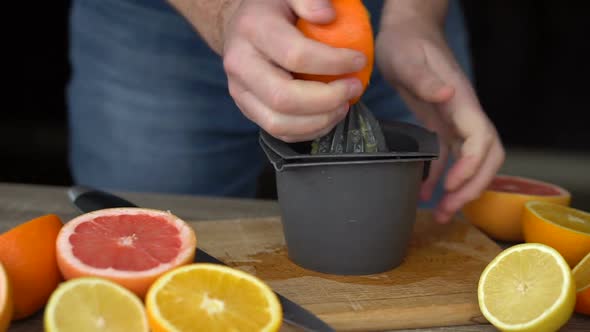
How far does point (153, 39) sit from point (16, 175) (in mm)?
1678

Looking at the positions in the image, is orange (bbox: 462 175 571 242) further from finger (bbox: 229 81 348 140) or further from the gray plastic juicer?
finger (bbox: 229 81 348 140)

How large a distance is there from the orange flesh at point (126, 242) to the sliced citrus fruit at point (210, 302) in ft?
0.21

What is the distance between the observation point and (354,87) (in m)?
0.89

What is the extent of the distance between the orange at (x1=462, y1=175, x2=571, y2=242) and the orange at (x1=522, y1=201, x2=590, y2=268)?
6 centimetres

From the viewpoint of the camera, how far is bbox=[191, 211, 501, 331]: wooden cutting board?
91 centimetres

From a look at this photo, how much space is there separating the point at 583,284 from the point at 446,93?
0.39 meters

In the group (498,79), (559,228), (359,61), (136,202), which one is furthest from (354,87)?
A: (498,79)

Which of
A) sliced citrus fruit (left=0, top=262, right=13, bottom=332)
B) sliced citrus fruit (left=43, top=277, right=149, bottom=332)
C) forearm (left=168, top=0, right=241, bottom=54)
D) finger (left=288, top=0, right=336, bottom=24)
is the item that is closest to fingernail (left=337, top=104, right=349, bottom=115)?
finger (left=288, top=0, right=336, bottom=24)

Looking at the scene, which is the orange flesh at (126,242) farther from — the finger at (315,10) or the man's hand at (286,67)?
the finger at (315,10)

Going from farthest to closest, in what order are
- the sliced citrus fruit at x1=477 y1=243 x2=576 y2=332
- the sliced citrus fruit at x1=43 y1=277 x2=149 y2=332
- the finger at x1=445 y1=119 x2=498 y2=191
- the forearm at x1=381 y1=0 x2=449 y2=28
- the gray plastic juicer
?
the forearm at x1=381 y1=0 x2=449 y2=28 → the finger at x1=445 y1=119 x2=498 y2=191 → the gray plastic juicer → the sliced citrus fruit at x1=477 y1=243 x2=576 y2=332 → the sliced citrus fruit at x1=43 y1=277 x2=149 y2=332

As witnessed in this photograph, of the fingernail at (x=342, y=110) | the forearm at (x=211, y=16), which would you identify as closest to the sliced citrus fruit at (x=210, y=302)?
the fingernail at (x=342, y=110)

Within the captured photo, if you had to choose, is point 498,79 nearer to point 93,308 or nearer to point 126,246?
point 126,246

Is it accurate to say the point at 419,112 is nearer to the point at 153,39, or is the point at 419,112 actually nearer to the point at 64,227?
the point at 153,39

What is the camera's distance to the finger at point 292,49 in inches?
33.5
